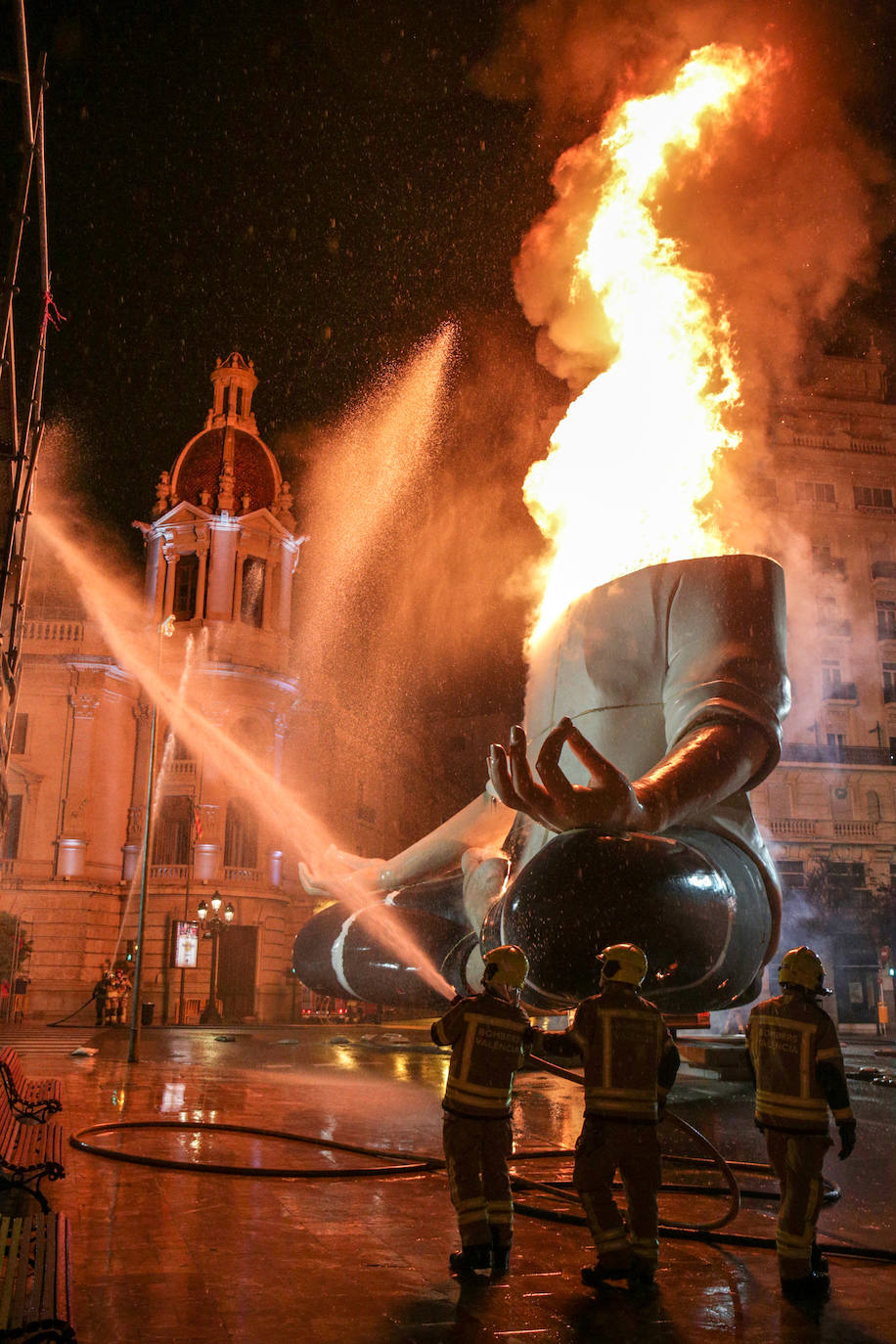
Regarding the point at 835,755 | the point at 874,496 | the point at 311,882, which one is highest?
the point at 874,496

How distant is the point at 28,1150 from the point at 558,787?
3652mm

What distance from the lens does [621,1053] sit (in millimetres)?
5102

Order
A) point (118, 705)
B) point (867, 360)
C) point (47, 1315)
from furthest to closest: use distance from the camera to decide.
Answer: point (867, 360)
point (118, 705)
point (47, 1315)

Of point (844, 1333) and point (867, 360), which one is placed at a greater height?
point (867, 360)

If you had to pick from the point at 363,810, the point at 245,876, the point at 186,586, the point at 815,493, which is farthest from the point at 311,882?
the point at 363,810

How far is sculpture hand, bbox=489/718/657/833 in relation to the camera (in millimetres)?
5664

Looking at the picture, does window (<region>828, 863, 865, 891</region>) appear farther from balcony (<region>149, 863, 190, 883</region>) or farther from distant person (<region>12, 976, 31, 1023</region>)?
distant person (<region>12, 976, 31, 1023</region>)

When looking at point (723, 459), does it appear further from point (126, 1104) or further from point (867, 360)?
point (867, 360)

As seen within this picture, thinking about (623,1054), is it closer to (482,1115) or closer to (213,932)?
(482,1115)

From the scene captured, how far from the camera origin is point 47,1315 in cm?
350

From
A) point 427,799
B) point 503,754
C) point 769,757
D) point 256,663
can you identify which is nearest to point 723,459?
point 769,757

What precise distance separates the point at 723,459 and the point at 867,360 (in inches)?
1447

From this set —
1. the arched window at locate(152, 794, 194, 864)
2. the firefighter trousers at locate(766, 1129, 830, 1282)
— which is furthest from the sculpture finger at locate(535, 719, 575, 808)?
the arched window at locate(152, 794, 194, 864)

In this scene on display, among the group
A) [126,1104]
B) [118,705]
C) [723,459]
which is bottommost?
[126,1104]
